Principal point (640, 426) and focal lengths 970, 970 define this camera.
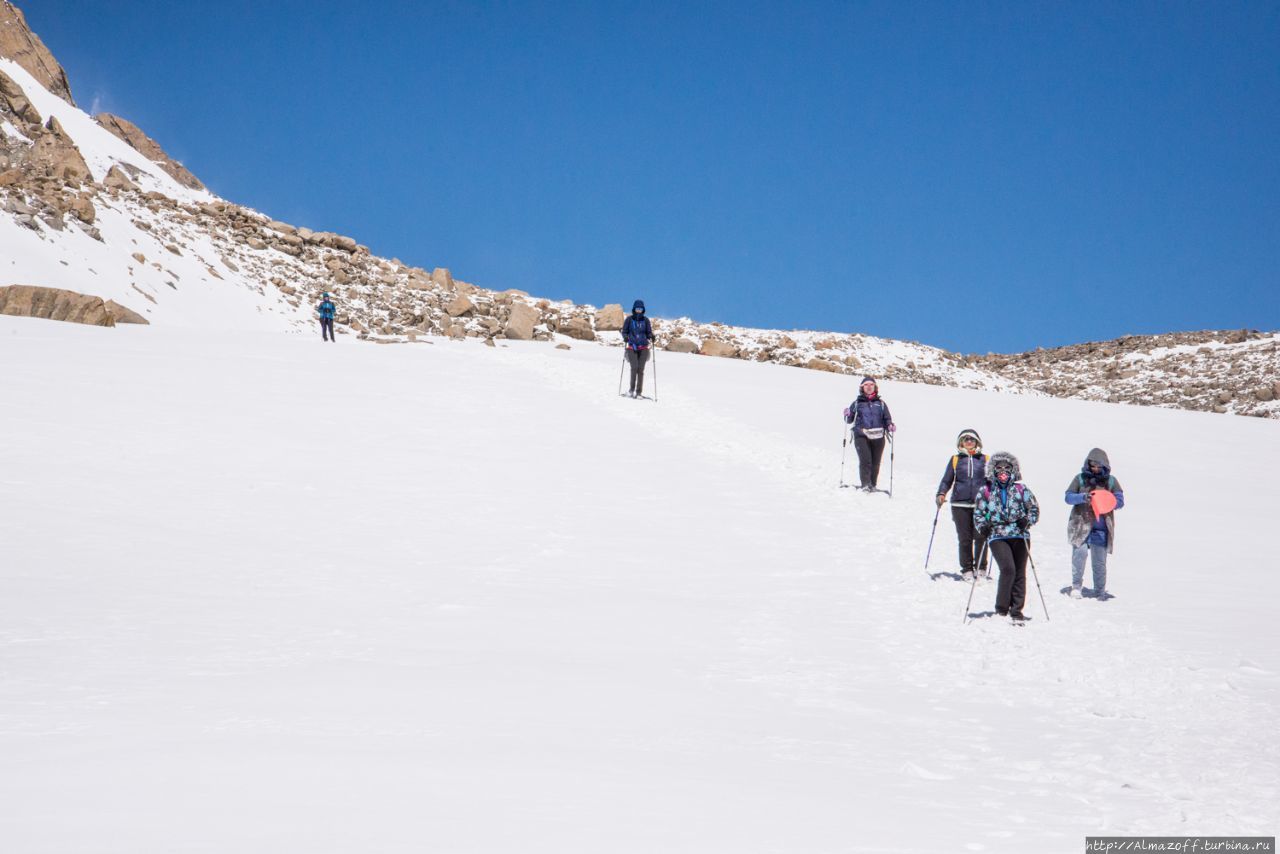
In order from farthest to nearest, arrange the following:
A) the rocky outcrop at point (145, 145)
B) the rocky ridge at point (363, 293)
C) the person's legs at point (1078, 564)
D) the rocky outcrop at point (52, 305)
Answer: the rocky outcrop at point (145, 145) → the rocky ridge at point (363, 293) → the rocky outcrop at point (52, 305) → the person's legs at point (1078, 564)

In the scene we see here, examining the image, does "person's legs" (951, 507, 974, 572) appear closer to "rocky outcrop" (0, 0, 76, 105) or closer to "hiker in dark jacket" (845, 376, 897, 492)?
"hiker in dark jacket" (845, 376, 897, 492)

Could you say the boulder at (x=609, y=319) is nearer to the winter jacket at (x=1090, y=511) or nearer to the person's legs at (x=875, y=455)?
the person's legs at (x=875, y=455)

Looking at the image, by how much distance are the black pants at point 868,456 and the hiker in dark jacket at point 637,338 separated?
361 inches

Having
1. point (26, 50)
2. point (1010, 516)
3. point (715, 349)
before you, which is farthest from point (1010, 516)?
point (26, 50)

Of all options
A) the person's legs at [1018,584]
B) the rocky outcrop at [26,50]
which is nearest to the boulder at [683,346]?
the person's legs at [1018,584]

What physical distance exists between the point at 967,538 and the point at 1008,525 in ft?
5.58

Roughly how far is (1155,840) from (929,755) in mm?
1376

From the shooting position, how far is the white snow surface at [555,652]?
445cm

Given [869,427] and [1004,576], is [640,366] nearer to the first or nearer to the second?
[869,427]

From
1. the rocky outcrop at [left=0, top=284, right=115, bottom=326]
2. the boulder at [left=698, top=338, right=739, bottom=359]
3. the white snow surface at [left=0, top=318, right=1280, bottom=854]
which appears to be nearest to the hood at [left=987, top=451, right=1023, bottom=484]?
the white snow surface at [left=0, top=318, right=1280, bottom=854]

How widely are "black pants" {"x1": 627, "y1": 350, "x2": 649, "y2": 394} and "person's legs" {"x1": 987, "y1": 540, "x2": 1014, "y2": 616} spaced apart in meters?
15.5

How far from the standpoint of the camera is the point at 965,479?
1134 centimetres

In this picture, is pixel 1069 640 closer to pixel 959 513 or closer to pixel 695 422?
pixel 959 513

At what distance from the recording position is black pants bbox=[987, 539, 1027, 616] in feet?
31.5
